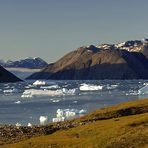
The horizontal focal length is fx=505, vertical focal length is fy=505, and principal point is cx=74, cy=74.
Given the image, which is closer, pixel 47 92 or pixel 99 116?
pixel 99 116

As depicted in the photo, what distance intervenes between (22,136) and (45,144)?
8548mm

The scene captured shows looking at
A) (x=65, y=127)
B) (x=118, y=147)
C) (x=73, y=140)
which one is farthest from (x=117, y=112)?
(x=118, y=147)

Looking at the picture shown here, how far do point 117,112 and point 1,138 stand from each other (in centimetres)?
1874

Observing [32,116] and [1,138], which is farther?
[32,116]

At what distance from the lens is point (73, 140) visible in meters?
40.4

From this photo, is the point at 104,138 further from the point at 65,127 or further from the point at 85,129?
the point at 65,127

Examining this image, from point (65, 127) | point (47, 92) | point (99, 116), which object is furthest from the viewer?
point (47, 92)

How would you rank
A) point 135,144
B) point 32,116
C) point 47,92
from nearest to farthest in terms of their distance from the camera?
point 135,144 → point 32,116 → point 47,92

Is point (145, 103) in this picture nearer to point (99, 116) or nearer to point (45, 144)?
point (99, 116)

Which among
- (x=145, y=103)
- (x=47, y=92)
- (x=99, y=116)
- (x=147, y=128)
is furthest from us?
(x=47, y=92)

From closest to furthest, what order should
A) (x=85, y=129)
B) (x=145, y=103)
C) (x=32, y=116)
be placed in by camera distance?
(x=85, y=129) → (x=145, y=103) → (x=32, y=116)

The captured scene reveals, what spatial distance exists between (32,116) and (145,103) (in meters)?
29.2

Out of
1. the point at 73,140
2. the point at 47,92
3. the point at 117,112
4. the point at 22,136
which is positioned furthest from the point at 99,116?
the point at 47,92

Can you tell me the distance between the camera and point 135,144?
32406 mm
